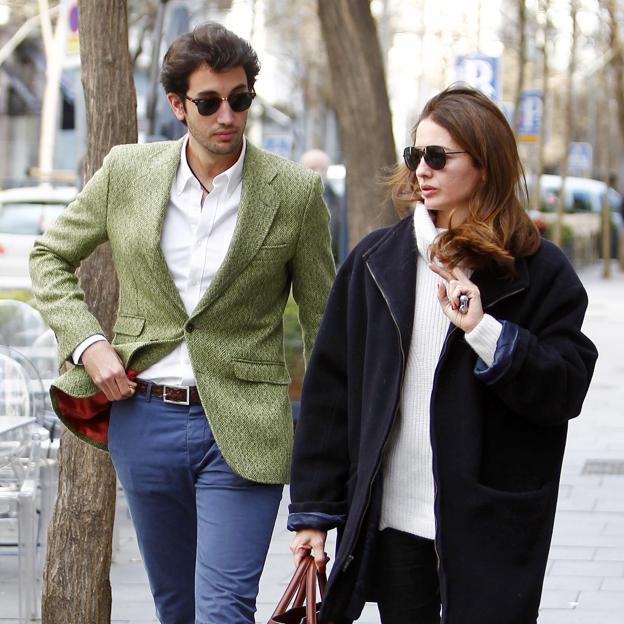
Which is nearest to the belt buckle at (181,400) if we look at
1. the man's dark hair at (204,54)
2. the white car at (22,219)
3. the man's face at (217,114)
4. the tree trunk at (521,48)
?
the man's face at (217,114)

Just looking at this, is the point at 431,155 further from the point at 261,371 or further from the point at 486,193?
the point at 261,371

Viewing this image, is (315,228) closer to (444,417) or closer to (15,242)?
(444,417)

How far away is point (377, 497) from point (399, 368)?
11.0 inches

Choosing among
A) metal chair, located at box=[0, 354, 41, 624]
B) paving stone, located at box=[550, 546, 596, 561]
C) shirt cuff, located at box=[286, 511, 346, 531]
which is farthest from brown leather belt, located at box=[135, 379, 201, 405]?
paving stone, located at box=[550, 546, 596, 561]

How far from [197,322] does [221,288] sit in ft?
0.32

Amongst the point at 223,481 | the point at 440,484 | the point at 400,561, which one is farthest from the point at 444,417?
the point at 223,481

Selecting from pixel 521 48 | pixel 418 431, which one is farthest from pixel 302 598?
pixel 521 48

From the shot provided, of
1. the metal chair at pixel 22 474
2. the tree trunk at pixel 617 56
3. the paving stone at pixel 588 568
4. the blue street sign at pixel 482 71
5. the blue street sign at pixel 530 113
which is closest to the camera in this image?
the metal chair at pixel 22 474

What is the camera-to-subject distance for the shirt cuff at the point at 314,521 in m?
3.10

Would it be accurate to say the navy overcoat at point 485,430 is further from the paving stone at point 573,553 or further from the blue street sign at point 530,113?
the blue street sign at point 530,113

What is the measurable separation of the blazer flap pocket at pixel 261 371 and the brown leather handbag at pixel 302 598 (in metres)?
0.56

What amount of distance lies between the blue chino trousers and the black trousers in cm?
41

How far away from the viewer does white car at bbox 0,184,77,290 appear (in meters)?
17.6

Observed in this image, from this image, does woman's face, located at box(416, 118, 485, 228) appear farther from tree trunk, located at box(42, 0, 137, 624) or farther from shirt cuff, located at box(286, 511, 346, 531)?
tree trunk, located at box(42, 0, 137, 624)
